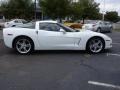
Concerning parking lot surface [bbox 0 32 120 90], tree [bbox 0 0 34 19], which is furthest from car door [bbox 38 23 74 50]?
tree [bbox 0 0 34 19]

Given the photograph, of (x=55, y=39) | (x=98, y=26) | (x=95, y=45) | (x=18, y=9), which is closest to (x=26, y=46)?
(x=55, y=39)

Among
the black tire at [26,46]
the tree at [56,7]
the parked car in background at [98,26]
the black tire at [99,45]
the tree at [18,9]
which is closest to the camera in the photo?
the black tire at [26,46]

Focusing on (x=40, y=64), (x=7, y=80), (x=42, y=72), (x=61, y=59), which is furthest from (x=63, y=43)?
(x=7, y=80)

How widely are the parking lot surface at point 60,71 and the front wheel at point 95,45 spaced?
1.02ft

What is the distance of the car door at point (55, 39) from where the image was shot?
417 inches

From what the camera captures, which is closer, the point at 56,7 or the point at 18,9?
the point at 56,7

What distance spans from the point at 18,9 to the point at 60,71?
38.7m

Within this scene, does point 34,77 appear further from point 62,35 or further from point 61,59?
point 62,35

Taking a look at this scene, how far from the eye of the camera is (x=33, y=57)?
986 centimetres

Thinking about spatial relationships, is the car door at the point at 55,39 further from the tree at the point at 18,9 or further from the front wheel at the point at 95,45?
the tree at the point at 18,9

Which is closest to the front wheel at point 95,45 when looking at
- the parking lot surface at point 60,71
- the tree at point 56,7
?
the parking lot surface at point 60,71

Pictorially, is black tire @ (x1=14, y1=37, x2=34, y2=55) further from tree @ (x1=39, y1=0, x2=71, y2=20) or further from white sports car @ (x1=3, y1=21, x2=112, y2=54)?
tree @ (x1=39, y1=0, x2=71, y2=20)

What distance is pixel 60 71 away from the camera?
744 centimetres

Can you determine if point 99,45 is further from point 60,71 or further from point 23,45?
point 60,71
